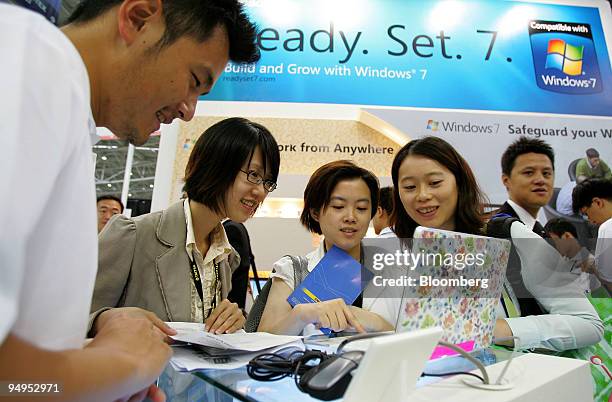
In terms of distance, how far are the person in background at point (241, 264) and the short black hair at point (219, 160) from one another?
1.01 meters

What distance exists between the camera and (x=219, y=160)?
1.51 m

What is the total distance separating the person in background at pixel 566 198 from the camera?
3.49 metres

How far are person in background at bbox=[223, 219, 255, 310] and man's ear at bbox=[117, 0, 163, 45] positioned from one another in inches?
73.4

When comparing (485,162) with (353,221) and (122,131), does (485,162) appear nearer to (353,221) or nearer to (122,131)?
(353,221)

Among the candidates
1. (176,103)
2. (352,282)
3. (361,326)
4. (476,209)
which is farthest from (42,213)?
(476,209)

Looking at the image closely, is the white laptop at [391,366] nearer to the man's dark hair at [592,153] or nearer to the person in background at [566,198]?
the person in background at [566,198]

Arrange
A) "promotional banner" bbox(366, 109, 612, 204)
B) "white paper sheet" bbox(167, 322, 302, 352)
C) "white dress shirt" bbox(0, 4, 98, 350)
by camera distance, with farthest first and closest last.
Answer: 1. "promotional banner" bbox(366, 109, 612, 204)
2. "white paper sheet" bbox(167, 322, 302, 352)
3. "white dress shirt" bbox(0, 4, 98, 350)

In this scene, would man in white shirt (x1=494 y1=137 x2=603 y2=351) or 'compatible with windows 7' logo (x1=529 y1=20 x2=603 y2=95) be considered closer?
man in white shirt (x1=494 y1=137 x2=603 y2=351)

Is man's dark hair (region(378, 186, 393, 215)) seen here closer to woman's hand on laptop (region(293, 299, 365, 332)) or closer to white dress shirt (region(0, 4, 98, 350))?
woman's hand on laptop (region(293, 299, 365, 332))

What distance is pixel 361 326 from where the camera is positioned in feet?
4.17

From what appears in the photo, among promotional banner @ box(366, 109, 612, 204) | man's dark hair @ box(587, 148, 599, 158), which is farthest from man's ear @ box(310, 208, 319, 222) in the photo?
man's dark hair @ box(587, 148, 599, 158)

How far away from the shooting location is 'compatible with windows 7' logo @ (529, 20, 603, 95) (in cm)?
389

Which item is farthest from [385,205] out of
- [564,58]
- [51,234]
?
[564,58]

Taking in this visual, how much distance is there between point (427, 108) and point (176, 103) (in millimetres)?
3283
